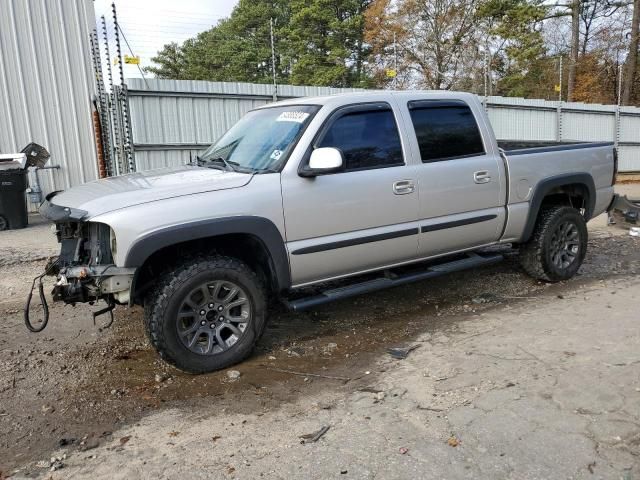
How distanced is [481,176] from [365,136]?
125cm

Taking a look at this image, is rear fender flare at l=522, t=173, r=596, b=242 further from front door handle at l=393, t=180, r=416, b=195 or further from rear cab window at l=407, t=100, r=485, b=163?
front door handle at l=393, t=180, r=416, b=195

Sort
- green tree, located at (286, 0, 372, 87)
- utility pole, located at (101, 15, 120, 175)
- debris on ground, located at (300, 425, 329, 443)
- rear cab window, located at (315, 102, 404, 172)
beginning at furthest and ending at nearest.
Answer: green tree, located at (286, 0, 372, 87) → utility pole, located at (101, 15, 120, 175) → rear cab window, located at (315, 102, 404, 172) → debris on ground, located at (300, 425, 329, 443)

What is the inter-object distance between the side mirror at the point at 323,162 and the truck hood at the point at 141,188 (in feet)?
1.47

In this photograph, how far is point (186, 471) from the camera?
2.79m

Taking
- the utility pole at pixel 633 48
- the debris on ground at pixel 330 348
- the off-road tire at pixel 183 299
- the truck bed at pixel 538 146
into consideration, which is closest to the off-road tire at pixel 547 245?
the truck bed at pixel 538 146

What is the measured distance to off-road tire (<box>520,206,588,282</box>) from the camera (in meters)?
5.69

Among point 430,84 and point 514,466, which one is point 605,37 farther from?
point 514,466

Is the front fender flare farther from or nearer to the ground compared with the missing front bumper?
farther from the ground

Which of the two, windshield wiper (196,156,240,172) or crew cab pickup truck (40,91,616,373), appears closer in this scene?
crew cab pickup truck (40,91,616,373)

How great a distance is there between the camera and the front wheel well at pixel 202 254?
391 centimetres

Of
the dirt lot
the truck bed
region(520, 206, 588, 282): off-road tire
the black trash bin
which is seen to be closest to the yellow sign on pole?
the black trash bin

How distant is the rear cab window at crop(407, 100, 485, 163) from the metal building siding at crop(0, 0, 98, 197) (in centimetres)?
880

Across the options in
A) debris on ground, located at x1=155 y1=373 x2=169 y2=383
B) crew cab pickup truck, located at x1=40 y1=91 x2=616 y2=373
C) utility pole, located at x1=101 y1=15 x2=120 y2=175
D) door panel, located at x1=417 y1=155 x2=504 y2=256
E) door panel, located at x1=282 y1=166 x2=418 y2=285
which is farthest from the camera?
utility pole, located at x1=101 y1=15 x2=120 y2=175

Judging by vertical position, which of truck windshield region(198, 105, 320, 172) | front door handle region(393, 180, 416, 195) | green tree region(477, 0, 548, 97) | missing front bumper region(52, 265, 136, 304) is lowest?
missing front bumper region(52, 265, 136, 304)
